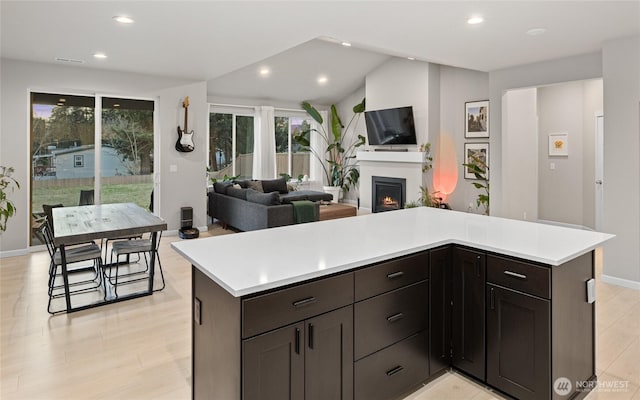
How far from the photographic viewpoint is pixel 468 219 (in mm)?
3025

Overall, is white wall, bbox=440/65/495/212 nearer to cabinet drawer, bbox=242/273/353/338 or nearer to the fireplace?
the fireplace

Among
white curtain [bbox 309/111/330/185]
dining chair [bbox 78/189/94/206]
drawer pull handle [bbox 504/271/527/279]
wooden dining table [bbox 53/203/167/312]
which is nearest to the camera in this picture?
drawer pull handle [bbox 504/271/527/279]

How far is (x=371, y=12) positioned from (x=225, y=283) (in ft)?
9.85

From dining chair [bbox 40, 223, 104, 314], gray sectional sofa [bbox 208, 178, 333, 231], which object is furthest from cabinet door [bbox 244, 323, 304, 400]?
gray sectional sofa [bbox 208, 178, 333, 231]

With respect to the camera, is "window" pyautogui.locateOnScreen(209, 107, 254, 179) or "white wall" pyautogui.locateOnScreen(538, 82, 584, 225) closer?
"white wall" pyautogui.locateOnScreen(538, 82, 584, 225)

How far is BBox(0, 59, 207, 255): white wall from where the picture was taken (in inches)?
211

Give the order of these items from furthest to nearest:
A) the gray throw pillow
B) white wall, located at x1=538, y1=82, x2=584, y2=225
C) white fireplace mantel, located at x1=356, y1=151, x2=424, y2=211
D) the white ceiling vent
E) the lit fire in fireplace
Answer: the lit fire in fireplace → white fireplace mantel, located at x1=356, y1=151, x2=424, y2=211 → the gray throw pillow → white wall, located at x1=538, y1=82, x2=584, y2=225 → the white ceiling vent

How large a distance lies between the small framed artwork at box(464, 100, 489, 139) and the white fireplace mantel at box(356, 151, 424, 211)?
0.98 meters

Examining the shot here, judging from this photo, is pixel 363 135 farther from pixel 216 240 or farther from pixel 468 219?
pixel 216 240

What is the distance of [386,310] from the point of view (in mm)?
2084

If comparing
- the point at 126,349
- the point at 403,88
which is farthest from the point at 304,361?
the point at 403,88

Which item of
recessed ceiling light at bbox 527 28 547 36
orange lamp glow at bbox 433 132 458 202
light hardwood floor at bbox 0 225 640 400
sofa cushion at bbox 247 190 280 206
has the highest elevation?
recessed ceiling light at bbox 527 28 547 36

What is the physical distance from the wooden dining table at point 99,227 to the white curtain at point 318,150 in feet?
21.0

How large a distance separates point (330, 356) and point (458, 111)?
22.3 ft
